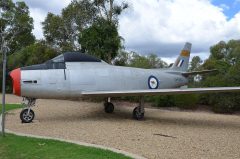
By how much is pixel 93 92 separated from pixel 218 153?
6.29m

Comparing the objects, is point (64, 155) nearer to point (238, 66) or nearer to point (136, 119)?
point (136, 119)

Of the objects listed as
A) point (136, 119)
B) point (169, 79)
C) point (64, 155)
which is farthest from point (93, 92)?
point (64, 155)

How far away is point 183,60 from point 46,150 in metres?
13.0

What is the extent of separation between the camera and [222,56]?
40.5m

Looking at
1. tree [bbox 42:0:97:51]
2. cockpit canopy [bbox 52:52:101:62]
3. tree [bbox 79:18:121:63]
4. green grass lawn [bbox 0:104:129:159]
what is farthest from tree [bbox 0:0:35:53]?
green grass lawn [bbox 0:104:129:159]

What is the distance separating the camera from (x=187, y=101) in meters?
19.2

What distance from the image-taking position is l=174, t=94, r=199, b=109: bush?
19141mm

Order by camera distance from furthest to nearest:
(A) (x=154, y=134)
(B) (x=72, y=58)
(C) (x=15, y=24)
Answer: (C) (x=15, y=24) → (B) (x=72, y=58) → (A) (x=154, y=134)

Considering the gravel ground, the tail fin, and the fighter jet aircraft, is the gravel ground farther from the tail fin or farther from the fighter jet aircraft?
the tail fin

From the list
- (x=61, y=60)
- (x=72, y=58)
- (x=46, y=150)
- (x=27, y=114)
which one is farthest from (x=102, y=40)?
(x=46, y=150)

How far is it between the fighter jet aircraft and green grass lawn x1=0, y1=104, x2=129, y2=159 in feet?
12.5

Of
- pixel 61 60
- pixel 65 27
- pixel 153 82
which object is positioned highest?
pixel 65 27

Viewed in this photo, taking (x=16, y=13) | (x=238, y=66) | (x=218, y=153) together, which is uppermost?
(x=16, y=13)

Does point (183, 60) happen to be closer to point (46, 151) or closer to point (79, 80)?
point (79, 80)
